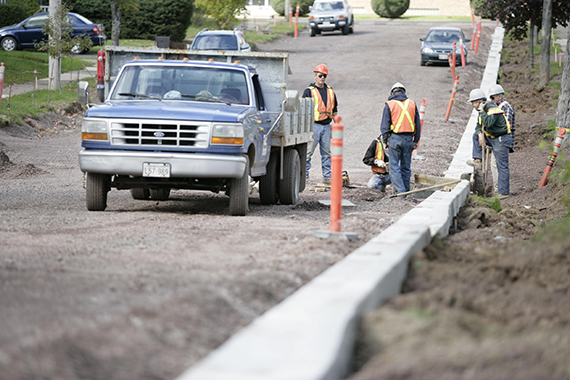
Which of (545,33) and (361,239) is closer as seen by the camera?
(361,239)

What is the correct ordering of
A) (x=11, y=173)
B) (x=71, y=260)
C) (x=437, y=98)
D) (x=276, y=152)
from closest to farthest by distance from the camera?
→ (x=71, y=260) < (x=276, y=152) < (x=11, y=173) < (x=437, y=98)

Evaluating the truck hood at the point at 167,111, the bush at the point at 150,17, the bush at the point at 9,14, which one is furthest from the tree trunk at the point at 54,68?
the truck hood at the point at 167,111

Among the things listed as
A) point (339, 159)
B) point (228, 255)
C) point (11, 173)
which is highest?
point (339, 159)

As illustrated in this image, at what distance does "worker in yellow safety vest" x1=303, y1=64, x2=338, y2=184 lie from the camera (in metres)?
14.4

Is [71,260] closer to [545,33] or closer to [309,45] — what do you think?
[545,33]

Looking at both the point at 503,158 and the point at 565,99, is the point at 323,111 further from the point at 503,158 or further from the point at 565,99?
the point at 565,99

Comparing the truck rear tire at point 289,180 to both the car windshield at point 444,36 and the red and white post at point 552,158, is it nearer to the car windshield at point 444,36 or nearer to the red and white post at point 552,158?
the red and white post at point 552,158

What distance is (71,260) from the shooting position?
583 cm

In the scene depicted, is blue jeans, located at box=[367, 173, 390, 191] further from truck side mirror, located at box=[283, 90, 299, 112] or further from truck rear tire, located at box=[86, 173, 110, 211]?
truck rear tire, located at box=[86, 173, 110, 211]

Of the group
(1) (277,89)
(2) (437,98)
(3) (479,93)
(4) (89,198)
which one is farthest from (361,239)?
(2) (437,98)

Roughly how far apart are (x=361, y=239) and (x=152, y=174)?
113 inches

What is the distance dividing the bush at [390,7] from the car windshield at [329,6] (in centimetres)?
1799

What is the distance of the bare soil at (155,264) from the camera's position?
12.0ft

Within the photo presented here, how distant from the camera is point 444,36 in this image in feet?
112
